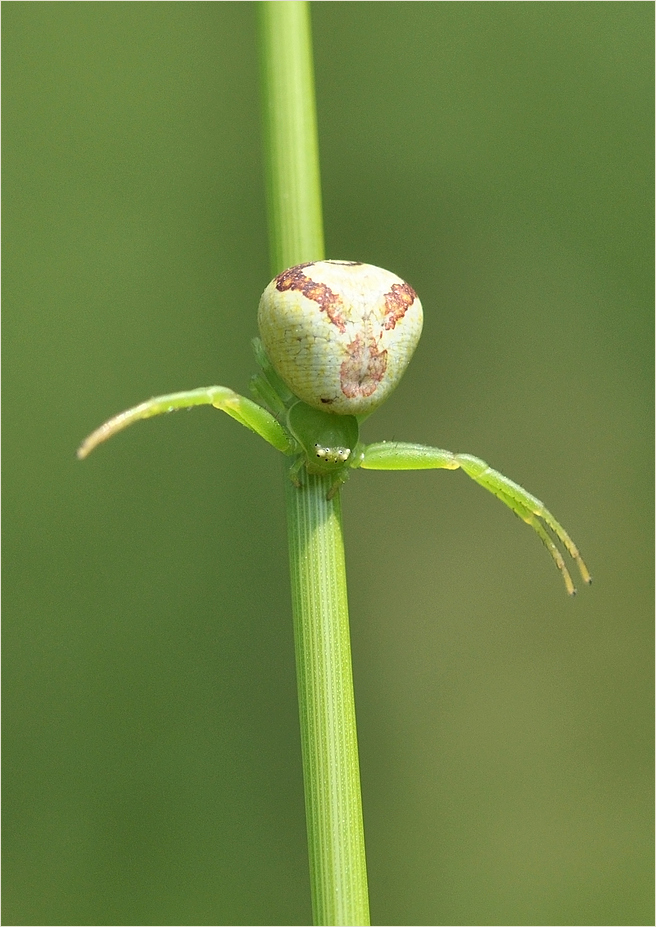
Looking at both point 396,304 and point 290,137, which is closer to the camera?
point 290,137

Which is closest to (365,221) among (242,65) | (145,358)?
(242,65)

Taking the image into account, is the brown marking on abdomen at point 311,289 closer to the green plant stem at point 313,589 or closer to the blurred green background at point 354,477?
the green plant stem at point 313,589

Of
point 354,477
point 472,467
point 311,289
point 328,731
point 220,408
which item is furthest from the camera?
point 354,477

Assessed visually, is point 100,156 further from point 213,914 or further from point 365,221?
point 213,914

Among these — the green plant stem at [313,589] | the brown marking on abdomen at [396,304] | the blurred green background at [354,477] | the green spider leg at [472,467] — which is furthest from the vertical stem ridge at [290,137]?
the blurred green background at [354,477]

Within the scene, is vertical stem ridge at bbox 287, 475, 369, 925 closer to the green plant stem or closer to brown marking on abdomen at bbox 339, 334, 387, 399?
the green plant stem

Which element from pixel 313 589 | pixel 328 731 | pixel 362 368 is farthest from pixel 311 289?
pixel 328 731

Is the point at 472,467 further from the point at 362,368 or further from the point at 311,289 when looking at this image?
the point at 311,289
